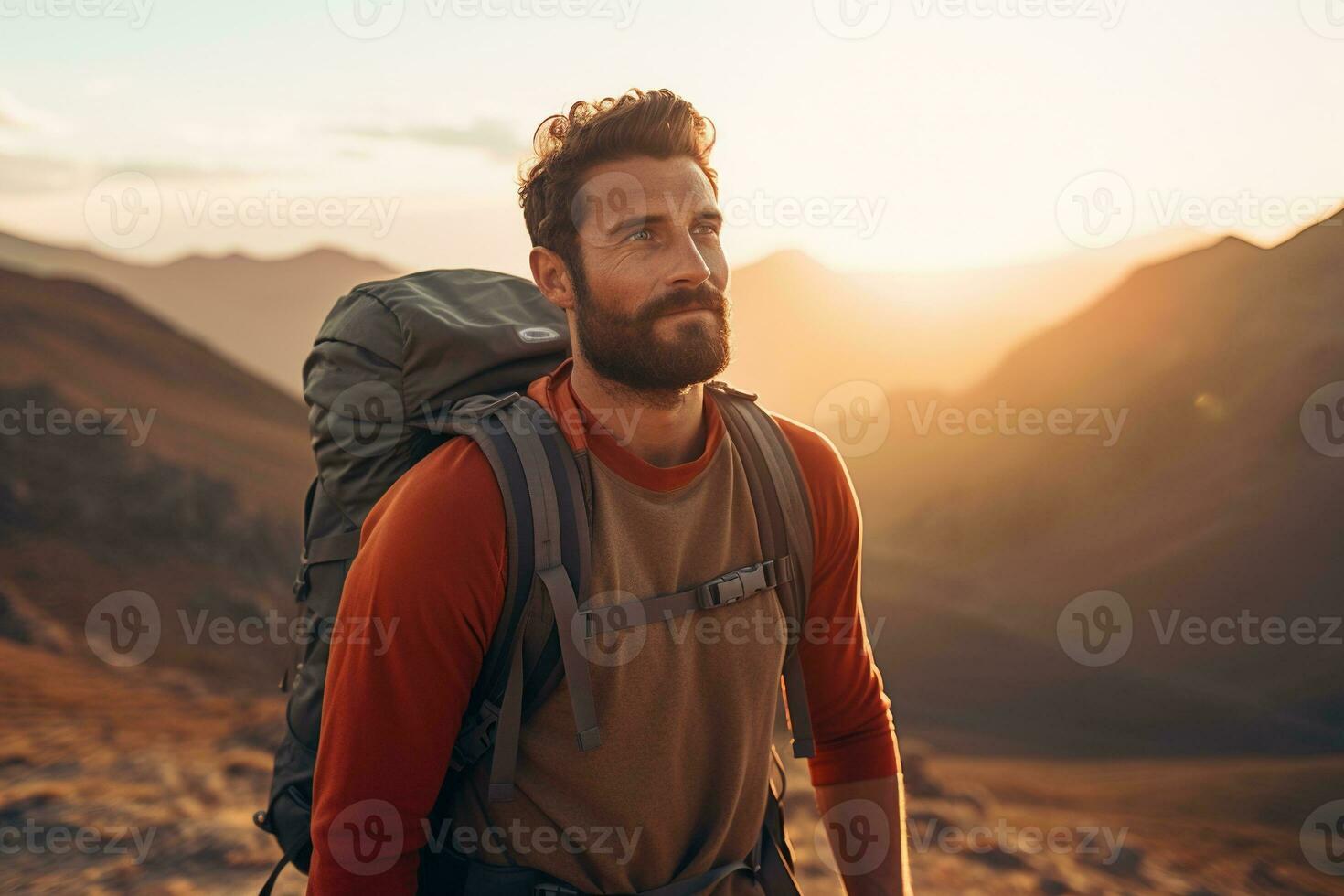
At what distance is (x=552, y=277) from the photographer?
249 cm

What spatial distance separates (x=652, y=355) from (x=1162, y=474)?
1032cm

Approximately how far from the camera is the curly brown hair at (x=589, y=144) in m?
2.36

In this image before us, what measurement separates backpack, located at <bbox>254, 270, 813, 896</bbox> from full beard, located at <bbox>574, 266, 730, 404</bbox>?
20 cm

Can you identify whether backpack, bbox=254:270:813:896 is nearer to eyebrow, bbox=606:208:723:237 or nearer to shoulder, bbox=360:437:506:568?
shoulder, bbox=360:437:506:568

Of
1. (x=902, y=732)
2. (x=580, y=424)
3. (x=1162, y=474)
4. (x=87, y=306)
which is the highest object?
(x=87, y=306)

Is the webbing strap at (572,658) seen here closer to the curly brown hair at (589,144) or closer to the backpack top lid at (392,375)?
the backpack top lid at (392,375)

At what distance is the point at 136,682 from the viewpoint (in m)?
7.08

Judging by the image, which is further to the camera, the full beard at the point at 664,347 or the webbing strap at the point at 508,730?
the full beard at the point at 664,347

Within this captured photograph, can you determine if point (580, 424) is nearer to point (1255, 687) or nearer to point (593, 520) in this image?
point (593, 520)

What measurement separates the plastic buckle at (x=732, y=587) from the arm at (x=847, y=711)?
254 millimetres

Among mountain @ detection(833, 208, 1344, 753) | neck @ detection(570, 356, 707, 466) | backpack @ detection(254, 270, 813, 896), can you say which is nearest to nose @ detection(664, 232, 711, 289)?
neck @ detection(570, 356, 707, 466)

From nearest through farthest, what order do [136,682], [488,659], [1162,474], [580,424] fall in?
[488,659], [580,424], [136,682], [1162,474]

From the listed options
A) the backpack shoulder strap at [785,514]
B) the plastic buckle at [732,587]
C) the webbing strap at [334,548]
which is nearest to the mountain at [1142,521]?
the backpack shoulder strap at [785,514]

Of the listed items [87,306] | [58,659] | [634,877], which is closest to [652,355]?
[634,877]
